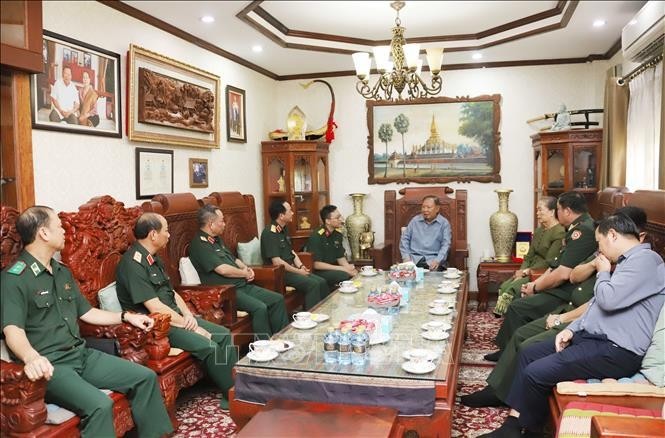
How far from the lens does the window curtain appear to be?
11.8ft

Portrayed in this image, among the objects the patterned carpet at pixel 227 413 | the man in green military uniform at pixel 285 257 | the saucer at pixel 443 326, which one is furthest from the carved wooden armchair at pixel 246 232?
the saucer at pixel 443 326

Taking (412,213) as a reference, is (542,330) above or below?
below

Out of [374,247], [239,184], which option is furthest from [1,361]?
[374,247]

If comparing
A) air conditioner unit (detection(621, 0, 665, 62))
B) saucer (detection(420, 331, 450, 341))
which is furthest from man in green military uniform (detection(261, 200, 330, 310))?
air conditioner unit (detection(621, 0, 665, 62))

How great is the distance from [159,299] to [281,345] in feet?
2.79

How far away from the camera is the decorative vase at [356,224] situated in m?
5.39

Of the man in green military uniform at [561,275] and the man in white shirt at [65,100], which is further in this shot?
the man in green military uniform at [561,275]

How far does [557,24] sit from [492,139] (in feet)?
4.99

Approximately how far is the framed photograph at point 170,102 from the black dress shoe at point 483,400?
240cm

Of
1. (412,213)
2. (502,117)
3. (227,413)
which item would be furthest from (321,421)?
(502,117)

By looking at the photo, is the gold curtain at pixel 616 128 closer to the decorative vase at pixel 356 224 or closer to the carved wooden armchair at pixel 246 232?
the decorative vase at pixel 356 224

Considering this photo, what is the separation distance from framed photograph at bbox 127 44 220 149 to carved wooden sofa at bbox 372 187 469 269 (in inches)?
73.0

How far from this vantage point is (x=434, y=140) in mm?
5426

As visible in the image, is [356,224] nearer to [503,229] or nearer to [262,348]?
[503,229]
